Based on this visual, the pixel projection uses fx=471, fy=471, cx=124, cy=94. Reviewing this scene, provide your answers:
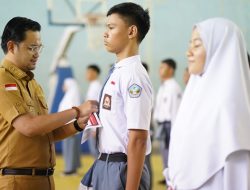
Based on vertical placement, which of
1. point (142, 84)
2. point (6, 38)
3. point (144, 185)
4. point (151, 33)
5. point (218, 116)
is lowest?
point (144, 185)

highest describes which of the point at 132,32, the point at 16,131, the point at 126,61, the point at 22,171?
the point at 132,32

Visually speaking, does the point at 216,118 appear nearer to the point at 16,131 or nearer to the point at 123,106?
the point at 123,106

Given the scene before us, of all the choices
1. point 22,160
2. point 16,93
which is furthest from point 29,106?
point 22,160

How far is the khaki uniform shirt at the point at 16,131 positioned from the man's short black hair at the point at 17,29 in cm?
11

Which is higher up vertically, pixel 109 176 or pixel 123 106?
pixel 123 106

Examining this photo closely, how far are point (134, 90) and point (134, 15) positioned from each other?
388 mm

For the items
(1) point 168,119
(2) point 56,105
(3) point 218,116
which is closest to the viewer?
(3) point 218,116

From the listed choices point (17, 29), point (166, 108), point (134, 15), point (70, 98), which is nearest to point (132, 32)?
point (134, 15)

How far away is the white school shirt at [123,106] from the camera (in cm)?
210

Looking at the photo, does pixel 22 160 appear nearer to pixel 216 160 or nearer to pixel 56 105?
pixel 216 160

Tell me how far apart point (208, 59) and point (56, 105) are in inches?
260

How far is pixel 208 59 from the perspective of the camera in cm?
176


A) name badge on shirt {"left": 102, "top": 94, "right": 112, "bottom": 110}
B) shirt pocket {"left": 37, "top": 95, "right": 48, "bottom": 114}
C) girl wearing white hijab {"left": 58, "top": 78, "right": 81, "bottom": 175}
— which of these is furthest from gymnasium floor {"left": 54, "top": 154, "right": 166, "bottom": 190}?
name badge on shirt {"left": 102, "top": 94, "right": 112, "bottom": 110}

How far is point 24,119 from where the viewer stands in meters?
2.16
